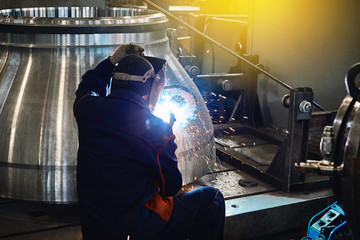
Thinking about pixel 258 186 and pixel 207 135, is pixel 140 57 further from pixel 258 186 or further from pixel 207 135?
pixel 258 186

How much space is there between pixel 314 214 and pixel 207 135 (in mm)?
782

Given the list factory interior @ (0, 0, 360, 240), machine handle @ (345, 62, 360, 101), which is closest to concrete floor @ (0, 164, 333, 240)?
factory interior @ (0, 0, 360, 240)

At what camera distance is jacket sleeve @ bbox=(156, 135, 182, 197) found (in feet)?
6.72

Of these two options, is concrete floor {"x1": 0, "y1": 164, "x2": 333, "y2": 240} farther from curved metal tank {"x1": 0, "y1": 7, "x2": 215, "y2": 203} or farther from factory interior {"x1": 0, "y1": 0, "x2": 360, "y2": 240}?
curved metal tank {"x1": 0, "y1": 7, "x2": 215, "y2": 203}

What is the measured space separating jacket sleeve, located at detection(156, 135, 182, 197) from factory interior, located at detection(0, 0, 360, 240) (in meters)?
0.51

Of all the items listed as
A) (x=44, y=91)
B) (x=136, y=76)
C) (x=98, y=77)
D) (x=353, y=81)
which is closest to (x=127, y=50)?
(x=98, y=77)

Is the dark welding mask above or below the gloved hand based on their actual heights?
below

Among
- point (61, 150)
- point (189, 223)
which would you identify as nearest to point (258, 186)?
point (189, 223)

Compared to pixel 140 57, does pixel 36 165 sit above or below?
below

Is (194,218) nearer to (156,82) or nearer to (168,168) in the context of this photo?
(168,168)

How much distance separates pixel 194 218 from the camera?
227 cm

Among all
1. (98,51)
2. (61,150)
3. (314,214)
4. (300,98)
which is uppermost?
(98,51)

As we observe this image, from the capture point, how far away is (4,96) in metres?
2.66

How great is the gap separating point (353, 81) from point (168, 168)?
79 cm
